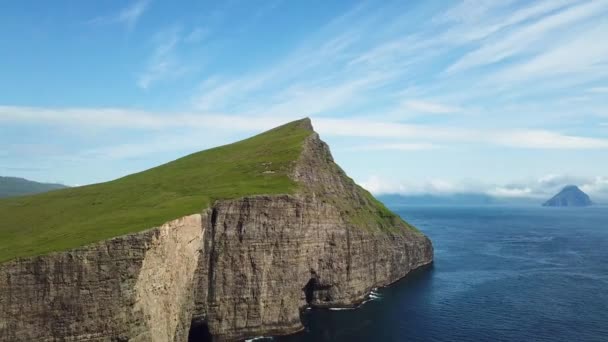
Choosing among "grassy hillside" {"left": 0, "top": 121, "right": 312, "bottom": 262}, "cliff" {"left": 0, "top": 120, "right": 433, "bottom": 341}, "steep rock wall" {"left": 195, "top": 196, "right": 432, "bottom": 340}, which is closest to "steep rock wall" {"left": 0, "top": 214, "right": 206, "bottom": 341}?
"cliff" {"left": 0, "top": 120, "right": 433, "bottom": 341}

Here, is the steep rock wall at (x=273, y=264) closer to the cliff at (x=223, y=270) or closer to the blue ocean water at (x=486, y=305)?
the cliff at (x=223, y=270)

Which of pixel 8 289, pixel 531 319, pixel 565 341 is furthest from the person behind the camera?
pixel 531 319

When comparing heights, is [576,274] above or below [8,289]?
below

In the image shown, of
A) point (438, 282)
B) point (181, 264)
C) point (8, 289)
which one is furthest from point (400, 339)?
point (8, 289)

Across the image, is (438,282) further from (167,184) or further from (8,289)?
(8,289)

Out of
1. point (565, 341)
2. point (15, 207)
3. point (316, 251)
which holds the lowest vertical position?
point (565, 341)

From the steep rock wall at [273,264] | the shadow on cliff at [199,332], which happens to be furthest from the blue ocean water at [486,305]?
the shadow on cliff at [199,332]
